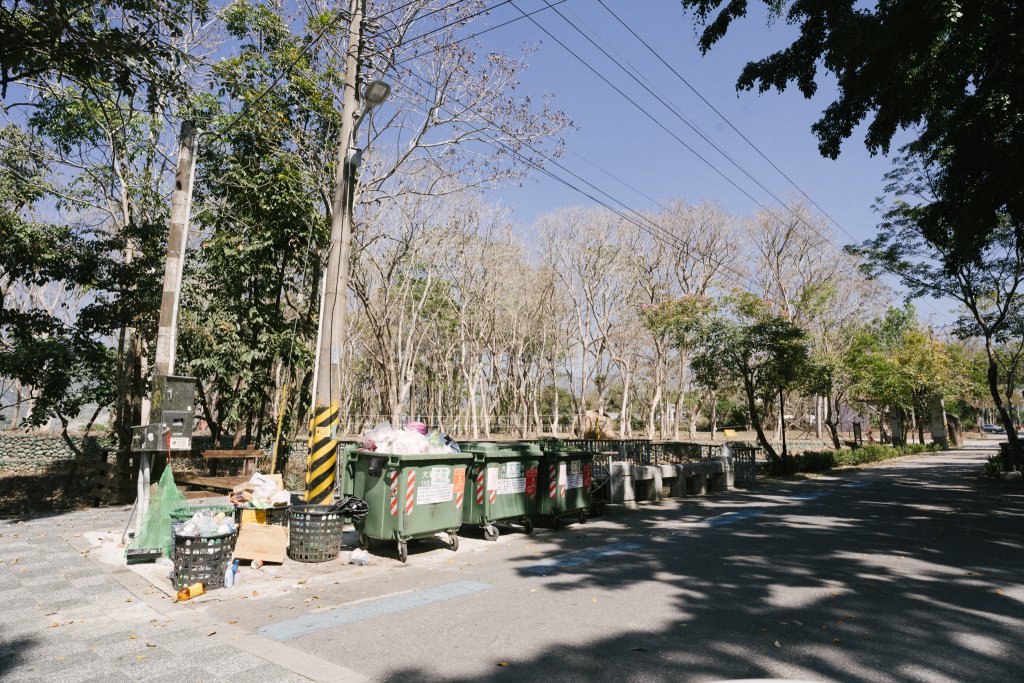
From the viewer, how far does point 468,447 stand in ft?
32.8

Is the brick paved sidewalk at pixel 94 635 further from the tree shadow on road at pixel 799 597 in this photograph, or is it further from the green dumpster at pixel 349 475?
the green dumpster at pixel 349 475

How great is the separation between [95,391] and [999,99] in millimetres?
20690

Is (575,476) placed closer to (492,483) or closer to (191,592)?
(492,483)

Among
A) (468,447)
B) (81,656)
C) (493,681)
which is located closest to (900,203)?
(468,447)

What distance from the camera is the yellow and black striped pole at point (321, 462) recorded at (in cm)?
872

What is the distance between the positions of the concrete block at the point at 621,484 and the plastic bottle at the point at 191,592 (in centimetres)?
878

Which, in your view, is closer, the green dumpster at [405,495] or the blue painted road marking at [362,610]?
the blue painted road marking at [362,610]

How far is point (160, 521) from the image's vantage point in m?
7.46

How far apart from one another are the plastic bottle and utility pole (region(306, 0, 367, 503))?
9.03 feet

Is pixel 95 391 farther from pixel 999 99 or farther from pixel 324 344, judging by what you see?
pixel 999 99

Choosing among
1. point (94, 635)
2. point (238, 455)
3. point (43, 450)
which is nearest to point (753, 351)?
point (238, 455)

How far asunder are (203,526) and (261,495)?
2.18 metres

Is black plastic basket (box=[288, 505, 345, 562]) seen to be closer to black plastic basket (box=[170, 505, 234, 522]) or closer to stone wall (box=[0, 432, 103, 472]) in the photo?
black plastic basket (box=[170, 505, 234, 522])

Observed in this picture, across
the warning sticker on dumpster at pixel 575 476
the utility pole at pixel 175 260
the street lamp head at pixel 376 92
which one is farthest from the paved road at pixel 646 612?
the street lamp head at pixel 376 92
